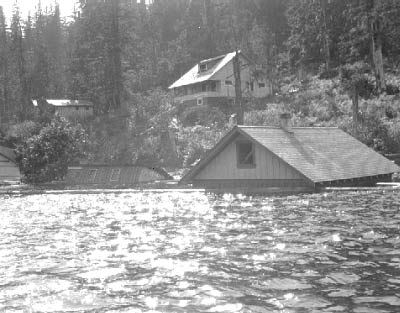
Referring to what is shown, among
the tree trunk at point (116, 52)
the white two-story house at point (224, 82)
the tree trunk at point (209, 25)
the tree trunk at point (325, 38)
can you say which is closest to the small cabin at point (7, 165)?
the tree trunk at point (116, 52)

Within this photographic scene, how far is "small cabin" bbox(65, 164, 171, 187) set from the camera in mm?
44531

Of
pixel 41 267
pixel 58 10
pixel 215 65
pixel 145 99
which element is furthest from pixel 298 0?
pixel 58 10

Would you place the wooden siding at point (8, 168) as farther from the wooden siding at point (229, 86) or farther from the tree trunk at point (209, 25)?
the tree trunk at point (209, 25)

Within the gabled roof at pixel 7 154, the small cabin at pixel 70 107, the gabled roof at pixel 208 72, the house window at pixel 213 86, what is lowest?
the gabled roof at pixel 7 154

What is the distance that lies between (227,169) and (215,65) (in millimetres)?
47360

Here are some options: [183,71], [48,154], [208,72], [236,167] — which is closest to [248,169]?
[236,167]

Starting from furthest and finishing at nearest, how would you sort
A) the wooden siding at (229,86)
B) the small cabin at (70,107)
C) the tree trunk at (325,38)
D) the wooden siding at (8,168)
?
the small cabin at (70,107) < the wooden siding at (229,86) < the tree trunk at (325,38) < the wooden siding at (8,168)

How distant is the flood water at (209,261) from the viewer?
27.2 ft

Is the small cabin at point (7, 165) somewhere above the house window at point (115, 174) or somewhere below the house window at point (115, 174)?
above

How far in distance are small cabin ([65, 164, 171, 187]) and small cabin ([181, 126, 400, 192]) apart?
12.2 m

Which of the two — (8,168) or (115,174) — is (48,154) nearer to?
(115,174)

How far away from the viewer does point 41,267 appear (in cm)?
1121

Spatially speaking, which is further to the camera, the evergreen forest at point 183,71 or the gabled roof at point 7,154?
the gabled roof at point 7,154

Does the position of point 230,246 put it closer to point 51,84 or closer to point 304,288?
point 304,288
